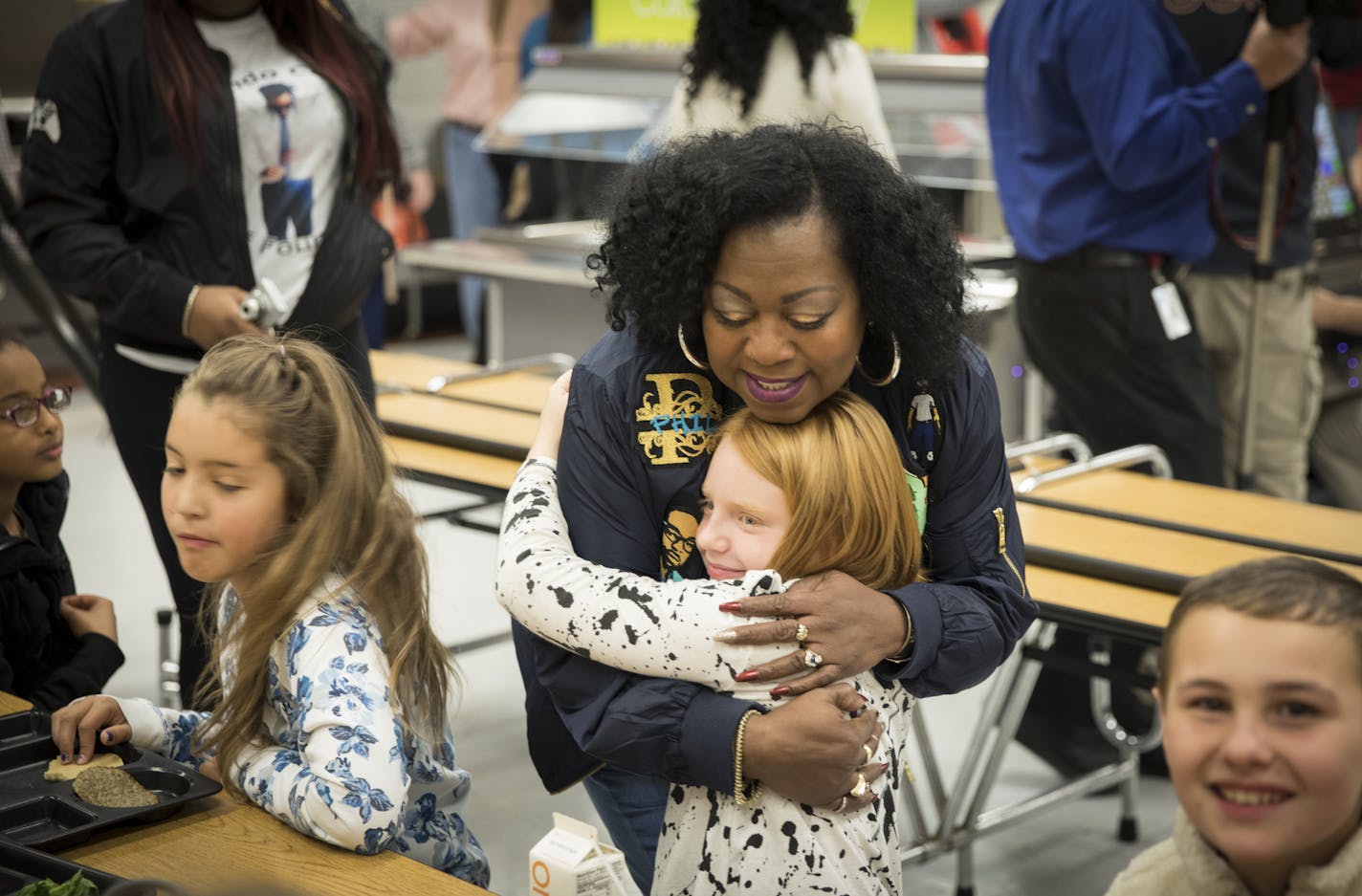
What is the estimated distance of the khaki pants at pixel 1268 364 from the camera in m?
3.79

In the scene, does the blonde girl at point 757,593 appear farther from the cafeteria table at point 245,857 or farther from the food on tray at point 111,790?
the food on tray at point 111,790

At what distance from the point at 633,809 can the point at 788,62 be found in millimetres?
2400

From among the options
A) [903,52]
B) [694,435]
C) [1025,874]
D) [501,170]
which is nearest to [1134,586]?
[1025,874]

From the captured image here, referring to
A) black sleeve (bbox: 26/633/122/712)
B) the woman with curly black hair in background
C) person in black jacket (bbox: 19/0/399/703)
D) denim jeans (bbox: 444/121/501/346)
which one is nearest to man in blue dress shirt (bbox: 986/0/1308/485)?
the woman with curly black hair in background

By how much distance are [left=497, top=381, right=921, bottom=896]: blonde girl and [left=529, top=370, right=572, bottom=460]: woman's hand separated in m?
0.14

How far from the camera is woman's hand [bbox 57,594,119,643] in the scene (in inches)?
94.8

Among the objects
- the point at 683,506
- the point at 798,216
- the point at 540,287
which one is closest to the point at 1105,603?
the point at 683,506

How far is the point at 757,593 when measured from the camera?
1.68 m

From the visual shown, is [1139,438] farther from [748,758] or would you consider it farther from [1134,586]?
[748,758]

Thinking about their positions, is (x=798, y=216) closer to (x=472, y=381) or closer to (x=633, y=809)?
(x=633, y=809)

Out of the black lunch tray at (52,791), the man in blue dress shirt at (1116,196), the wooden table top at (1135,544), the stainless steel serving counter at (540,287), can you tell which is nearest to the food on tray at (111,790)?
the black lunch tray at (52,791)

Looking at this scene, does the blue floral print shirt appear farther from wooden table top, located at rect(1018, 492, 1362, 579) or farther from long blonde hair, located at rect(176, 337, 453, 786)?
wooden table top, located at rect(1018, 492, 1362, 579)

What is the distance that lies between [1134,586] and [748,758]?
1180mm

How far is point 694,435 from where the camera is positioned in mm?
1787
